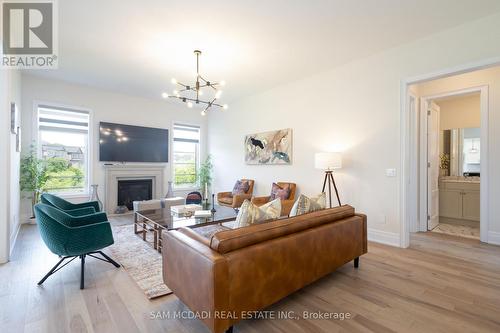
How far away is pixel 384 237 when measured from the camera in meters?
3.63

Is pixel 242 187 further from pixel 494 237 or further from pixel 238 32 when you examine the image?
pixel 494 237

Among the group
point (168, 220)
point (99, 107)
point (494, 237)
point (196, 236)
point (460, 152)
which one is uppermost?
point (99, 107)

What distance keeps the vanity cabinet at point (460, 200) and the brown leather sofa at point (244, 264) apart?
413cm

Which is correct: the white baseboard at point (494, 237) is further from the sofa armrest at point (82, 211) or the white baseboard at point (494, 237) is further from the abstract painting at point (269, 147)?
the sofa armrest at point (82, 211)

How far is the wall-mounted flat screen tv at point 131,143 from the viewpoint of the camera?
5.53 metres

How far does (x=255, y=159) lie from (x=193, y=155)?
240cm

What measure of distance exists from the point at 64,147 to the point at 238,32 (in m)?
4.67

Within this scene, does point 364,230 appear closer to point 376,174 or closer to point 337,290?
point 337,290

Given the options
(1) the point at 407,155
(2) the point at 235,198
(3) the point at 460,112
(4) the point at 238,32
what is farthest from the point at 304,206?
(3) the point at 460,112

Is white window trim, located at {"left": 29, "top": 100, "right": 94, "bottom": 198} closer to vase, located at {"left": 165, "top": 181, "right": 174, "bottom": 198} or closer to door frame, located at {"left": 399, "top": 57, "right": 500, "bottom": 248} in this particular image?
vase, located at {"left": 165, "top": 181, "right": 174, "bottom": 198}

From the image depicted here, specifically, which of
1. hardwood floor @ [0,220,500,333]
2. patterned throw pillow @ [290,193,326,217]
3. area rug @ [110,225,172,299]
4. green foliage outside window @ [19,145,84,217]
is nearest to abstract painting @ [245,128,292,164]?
patterned throw pillow @ [290,193,326,217]

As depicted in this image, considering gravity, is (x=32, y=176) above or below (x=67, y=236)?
above

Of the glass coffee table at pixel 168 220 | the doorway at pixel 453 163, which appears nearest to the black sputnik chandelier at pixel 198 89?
the glass coffee table at pixel 168 220

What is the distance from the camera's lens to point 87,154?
17.7 ft
